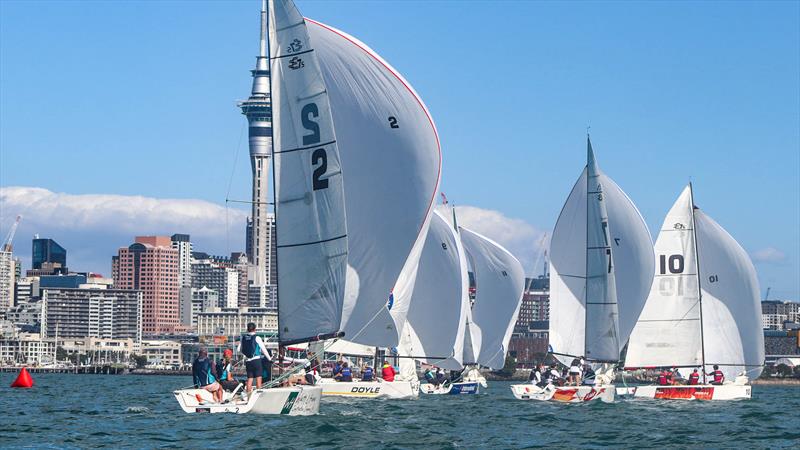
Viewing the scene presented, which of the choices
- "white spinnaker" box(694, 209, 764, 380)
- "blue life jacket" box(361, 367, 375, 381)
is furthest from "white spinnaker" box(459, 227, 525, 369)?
"blue life jacket" box(361, 367, 375, 381)

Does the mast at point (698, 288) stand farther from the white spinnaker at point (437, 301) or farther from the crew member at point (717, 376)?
the white spinnaker at point (437, 301)

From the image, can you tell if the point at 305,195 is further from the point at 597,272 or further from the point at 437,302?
the point at 597,272

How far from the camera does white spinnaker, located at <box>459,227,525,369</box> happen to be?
63.7 m

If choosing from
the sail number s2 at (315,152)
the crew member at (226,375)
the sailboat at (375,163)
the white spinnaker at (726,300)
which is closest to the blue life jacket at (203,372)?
the crew member at (226,375)

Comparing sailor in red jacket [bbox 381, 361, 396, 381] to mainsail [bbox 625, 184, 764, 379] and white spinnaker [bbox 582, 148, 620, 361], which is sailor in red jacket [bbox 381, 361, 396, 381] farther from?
mainsail [bbox 625, 184, 764, 379]

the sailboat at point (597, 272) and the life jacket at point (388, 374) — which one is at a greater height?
the sailboat at point (597, 272)

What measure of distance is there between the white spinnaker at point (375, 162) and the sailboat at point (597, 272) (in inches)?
655

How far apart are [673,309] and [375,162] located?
2193 centimetres

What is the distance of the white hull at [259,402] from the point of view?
29062 mm

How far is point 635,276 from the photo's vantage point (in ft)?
170

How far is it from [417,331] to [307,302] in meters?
21.6

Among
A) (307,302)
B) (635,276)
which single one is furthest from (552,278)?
(307,302)

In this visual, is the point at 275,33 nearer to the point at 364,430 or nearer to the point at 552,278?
the point at 364,430

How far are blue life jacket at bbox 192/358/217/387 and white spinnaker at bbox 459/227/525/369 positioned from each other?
34.0 metres
